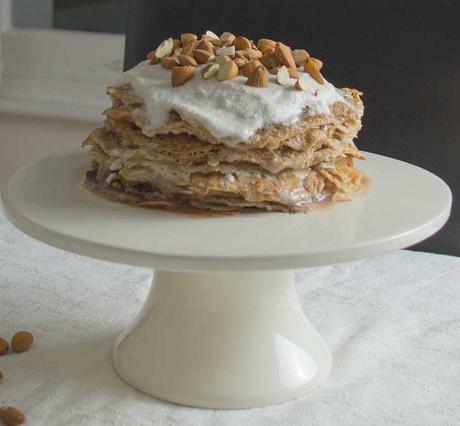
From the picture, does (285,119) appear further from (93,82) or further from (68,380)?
(93,82)

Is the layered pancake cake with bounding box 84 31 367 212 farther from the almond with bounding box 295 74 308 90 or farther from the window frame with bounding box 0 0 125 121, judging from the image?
the window frame with bounding box 0 0 125 121

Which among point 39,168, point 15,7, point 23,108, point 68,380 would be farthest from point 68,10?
point 68,380

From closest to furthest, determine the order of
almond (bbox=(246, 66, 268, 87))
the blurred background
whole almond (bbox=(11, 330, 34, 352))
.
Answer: almond (bbox=(246, 66, 268, 87)), whole almond (bbox=(11, 330, 34, 352)), the blurred background

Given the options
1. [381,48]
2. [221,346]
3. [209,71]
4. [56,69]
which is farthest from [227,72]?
[56,69]

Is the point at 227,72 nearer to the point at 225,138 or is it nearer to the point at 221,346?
the point at 225,138

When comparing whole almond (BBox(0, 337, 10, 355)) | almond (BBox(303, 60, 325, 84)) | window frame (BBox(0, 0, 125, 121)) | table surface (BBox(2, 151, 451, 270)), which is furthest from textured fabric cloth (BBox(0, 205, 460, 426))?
window frame (BBox(0, 0, 125, 121))

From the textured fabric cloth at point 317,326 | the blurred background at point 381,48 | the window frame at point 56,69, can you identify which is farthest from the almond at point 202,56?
the window frame at point 56,69
